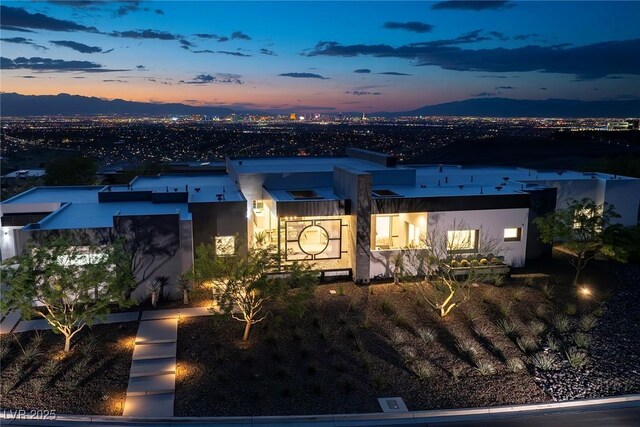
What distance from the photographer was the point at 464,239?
2066cm

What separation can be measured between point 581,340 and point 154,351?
495 inches

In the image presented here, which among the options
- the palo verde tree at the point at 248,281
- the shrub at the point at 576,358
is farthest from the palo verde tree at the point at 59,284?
the shrub at the point at 576,358

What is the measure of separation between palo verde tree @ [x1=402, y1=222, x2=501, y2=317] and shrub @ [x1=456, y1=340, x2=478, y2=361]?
1741 millimetres

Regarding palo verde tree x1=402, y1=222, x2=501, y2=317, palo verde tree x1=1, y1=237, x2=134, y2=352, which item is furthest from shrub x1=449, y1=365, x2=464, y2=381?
palo verde tree x1=1, y1=237, x2=134, y2=352

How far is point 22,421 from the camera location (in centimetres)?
1116

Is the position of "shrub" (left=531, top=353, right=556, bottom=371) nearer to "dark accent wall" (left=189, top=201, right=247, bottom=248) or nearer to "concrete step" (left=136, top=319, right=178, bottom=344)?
"concrete step" (left=136, top=319, right=178, bottom=344)

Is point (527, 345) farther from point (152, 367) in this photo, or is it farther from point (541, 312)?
point (152, 367)

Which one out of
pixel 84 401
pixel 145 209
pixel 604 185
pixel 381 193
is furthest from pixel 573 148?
pixel 84 401

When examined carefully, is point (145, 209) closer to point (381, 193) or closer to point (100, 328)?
point (100, 328)

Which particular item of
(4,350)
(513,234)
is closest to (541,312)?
(513,234)

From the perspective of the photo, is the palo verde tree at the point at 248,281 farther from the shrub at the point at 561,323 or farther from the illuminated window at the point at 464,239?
the shrub at the point at 561,323

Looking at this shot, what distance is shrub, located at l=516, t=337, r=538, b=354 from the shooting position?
48.3ft

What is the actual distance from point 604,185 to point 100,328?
2398 cm

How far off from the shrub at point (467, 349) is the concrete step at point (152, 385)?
8110 mm
